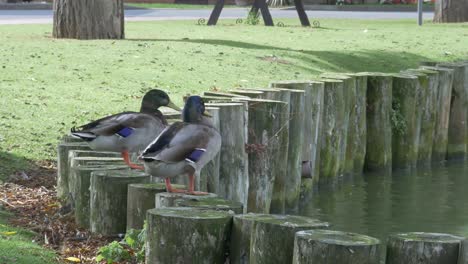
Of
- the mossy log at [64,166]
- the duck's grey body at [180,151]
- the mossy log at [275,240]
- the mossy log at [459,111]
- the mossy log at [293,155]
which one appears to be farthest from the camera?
the mossy log at [459,111]

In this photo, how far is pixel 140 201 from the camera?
8.18 meters

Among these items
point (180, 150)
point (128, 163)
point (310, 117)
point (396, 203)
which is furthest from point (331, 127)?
point (180, 150)

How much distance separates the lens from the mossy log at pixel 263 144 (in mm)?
11164

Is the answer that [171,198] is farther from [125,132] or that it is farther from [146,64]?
A: [146,64]

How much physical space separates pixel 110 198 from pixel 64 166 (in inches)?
47.7

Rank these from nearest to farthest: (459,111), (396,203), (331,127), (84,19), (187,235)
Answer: (187,235), (396,203), (331,127), (459,111), (84,19)

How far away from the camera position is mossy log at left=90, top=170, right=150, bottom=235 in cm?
845

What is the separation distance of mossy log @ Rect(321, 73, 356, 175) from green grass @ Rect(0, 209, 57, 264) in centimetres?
630

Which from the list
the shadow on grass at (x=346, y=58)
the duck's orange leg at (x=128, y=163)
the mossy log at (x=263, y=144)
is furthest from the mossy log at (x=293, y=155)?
the shadow on grass at (x=346, y=58)

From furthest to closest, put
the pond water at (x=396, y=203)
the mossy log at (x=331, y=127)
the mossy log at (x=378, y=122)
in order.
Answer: the mossy log at (x=378, y=122) < the mossy log at (x=331, y=127) < the pond water at (x=396, y=203)

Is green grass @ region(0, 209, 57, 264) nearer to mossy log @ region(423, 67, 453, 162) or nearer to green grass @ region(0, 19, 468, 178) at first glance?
green grass @ region(0, 19, 468, 178)

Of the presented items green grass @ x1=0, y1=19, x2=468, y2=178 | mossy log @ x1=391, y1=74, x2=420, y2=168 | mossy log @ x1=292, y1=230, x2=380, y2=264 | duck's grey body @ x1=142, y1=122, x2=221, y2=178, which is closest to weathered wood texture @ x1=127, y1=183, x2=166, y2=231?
duck's grey body @ x1=142, y1=122, x2=221, y2=178

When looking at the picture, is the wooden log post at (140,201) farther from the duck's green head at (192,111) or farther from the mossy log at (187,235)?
the mossy log at (187,235)

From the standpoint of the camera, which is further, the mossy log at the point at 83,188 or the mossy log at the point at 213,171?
the mossy log at the point at 213,171
